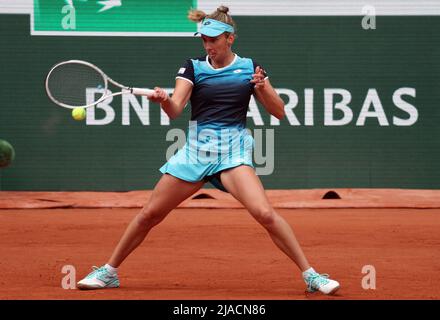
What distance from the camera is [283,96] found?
11.9 m

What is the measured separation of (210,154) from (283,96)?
6278 millimetres

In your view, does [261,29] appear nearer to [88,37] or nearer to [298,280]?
[88,37]

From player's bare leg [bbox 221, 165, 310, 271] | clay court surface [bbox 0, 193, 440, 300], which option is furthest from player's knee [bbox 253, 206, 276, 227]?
clay court surface [bbox 0, 193, 440, 300]

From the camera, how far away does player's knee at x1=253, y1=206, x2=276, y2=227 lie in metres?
5.49

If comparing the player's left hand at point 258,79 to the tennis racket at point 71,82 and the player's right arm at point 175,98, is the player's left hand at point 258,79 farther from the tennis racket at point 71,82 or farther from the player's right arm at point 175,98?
the tennis racket at point 71,82

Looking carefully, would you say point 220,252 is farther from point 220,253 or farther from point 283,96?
point 283,96

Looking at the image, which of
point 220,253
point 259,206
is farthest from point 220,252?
point 259,206

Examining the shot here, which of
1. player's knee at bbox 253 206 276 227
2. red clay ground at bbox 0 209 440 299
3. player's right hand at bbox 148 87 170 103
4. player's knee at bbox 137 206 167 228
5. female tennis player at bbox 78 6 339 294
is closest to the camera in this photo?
player's right hand at bbox 148 87 170 103

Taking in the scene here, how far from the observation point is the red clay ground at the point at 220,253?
6.03 metres

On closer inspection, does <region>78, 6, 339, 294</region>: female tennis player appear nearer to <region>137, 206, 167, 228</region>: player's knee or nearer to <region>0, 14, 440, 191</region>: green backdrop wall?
<region>137, 206, 167, 228</region>: player's knee

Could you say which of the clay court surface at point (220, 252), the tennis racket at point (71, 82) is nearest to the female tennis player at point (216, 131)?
the clay court surface at point (220, 252)

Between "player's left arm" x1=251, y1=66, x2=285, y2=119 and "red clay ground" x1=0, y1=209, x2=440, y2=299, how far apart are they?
1.12 m

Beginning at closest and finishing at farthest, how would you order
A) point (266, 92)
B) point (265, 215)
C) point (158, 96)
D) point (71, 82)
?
1. point (158, 96)
2. point (265, 215)
3. point (266, 92)
4. point (71, 82)

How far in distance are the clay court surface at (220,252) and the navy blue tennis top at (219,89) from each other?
1.08m
